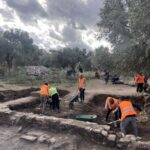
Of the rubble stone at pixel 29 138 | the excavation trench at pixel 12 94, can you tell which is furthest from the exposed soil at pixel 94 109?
the rubble stone at pixel 29 138

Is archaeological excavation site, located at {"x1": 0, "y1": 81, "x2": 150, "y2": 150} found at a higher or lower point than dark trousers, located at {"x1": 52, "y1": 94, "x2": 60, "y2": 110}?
lower

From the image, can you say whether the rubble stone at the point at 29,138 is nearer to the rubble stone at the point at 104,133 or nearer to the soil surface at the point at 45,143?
the soil surface at the point at 45,143

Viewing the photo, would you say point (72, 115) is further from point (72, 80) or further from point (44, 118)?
point (72, 80)

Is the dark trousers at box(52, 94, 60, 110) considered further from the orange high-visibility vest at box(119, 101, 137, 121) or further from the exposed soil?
the orange high-visibility vest at box(119, 101, 137, 121)

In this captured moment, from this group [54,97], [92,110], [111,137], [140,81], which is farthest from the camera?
[140,81]

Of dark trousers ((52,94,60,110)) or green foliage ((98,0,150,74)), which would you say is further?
dark trousers ((52,94,60,110))

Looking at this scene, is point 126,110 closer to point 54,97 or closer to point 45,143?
point 45,143

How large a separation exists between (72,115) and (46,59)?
33174mm

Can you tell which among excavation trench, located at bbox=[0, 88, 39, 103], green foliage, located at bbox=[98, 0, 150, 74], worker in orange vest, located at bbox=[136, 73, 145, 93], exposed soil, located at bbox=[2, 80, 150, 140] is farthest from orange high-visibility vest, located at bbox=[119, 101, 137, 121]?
excavation trench, located at bbox=[0, 88, 39, 103]

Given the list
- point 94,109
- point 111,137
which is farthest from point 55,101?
point 111,137

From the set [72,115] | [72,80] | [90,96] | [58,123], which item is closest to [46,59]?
[72,80]

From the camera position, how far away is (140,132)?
9648 mm

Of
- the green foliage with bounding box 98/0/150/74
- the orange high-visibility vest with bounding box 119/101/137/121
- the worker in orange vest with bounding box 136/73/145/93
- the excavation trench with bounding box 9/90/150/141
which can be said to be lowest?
the excavation trench with bounding box 9/90/150/141

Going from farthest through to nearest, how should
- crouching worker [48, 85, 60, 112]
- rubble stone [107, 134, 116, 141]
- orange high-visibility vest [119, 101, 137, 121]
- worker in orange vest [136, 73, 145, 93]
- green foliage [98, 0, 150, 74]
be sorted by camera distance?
worker in orange vest [136, 73, 145, 93] < crouching worker [48, 85, 60, 112] < green foliage [98, 0, 150, 74] < orange high-visibility vest [119, 101, 137, 121] < rubble stone [107, 134, 116, 141]
